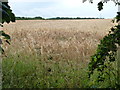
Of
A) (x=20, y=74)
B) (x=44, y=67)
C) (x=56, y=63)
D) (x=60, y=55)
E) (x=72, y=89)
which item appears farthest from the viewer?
(x=60, y=55)

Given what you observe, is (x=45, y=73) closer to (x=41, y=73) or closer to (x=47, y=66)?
(x=41, y=73)

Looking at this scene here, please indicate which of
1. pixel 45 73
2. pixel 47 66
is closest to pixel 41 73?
pixel 45 73

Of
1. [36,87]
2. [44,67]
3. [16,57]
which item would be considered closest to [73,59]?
[44,67]

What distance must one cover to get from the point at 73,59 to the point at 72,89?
172cm

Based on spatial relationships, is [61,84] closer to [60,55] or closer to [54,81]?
[54,81]

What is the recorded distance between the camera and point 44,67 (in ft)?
17.9

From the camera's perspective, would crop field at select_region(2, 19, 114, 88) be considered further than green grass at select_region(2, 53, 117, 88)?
Yes

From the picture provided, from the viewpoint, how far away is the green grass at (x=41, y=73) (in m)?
4.46

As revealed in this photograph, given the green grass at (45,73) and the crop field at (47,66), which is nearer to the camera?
the green grass at (45,73)

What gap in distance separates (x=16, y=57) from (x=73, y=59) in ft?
4.49

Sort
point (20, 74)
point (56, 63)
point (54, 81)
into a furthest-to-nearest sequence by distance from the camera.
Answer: point (56, 63), point (20, 74), point (54, 81)

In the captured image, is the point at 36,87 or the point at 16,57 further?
the point at 16,57

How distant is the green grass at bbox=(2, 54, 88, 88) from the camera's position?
4.46m

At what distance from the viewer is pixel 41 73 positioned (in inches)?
198
